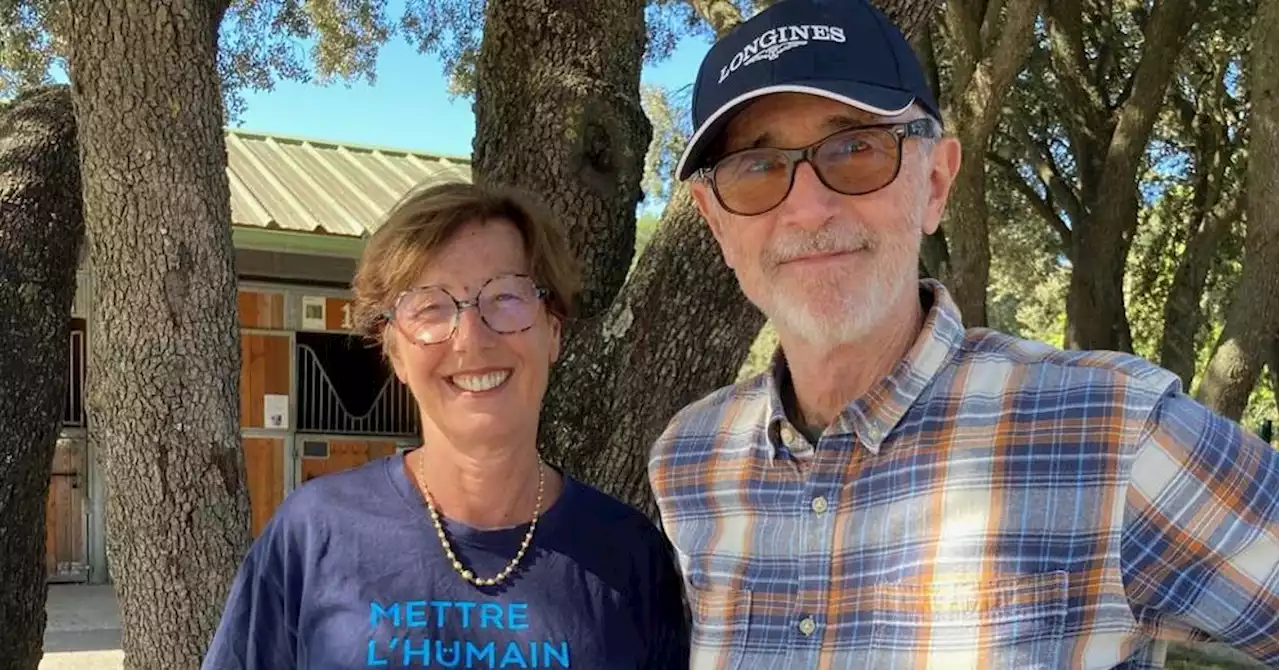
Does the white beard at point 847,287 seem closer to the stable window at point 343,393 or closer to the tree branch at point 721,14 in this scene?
the tree branch at point 721,14

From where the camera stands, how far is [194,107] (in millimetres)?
3518

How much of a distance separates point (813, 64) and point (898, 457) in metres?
0.63

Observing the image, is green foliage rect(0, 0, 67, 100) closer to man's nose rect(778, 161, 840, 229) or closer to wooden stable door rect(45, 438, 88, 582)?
wooden stable door rect(45, 438, 88, 582)

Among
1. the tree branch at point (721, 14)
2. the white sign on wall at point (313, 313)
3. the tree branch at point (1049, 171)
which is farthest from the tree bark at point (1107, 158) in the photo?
the white sign on wall at point (313, 313)

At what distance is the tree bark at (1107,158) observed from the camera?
9766 millimetres

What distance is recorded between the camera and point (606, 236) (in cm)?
379

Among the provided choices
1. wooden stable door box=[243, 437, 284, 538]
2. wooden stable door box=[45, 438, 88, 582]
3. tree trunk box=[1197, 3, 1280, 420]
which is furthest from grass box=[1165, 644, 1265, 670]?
wooden stable door box=[45, 438, 88, 582]

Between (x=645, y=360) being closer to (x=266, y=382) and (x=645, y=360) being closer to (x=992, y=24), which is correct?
(x=992, y=24)

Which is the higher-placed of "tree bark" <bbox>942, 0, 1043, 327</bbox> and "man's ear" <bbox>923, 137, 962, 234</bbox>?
"tree bark" <bbox>942, 0, 1043, 327</bbox>

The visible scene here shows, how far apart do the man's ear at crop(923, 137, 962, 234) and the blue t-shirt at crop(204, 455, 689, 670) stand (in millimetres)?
778

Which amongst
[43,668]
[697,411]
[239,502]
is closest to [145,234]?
[239,502]

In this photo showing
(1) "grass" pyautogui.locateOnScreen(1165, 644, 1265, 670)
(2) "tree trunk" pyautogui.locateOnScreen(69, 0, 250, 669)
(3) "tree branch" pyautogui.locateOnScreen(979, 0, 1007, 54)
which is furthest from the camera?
(3) "tree branch" pyautogui.locateOnScreen(979, 0, 1007, 54)

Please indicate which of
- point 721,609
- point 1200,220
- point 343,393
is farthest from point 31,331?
point 1200,220

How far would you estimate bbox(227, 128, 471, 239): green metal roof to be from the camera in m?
9.58
